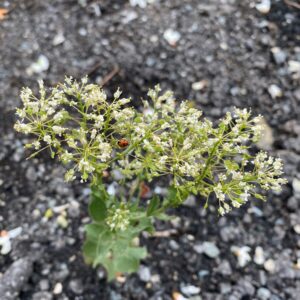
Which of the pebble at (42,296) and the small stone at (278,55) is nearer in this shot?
the pebble at (42,296)

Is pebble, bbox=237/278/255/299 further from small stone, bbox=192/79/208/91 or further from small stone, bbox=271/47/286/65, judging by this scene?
small stone, bbox=271/47/286/65

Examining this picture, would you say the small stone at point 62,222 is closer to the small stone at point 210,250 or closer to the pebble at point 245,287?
the small stone at point 210,250

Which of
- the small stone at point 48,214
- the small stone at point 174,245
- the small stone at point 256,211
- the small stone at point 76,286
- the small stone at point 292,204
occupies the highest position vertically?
the small stone at point 48,214

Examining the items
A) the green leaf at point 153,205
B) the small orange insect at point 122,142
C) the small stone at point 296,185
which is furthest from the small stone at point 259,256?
the small orange insect at point 122,142

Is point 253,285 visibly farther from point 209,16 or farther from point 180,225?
point 209,16

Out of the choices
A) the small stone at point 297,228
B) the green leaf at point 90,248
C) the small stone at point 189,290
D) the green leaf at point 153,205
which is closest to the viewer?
the green leaf at point 153,205

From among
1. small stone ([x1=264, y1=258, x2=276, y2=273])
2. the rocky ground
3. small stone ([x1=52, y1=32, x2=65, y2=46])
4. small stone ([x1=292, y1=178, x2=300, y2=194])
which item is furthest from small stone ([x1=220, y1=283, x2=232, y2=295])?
small stone ([x1=52, y1=32, x2=65, y2=46])
